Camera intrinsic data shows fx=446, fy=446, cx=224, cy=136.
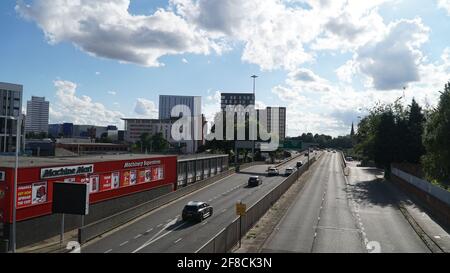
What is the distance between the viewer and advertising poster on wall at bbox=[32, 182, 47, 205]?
29344 mm

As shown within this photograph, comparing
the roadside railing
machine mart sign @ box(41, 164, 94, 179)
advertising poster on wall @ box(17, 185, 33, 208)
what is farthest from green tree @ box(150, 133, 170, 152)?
advertising poster on wall @ box(17, 185, 33, 208)

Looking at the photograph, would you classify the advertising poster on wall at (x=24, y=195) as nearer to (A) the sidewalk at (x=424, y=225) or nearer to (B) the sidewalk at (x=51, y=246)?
(B) the sidewalk at (x=51, y=246)

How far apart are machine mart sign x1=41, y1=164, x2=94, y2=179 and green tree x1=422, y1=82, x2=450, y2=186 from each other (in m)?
36.3

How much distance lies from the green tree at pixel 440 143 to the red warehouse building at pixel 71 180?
30424 millimetres

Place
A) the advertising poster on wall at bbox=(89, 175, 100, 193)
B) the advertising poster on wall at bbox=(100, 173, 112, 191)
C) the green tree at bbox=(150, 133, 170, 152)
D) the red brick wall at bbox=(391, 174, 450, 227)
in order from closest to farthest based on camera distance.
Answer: the advertising poster on wall at bbox=(89, 175, 100, 193)
the red brick wall at bbox=(391, 174, 450, 227)
the advertising poster on wall at bbox=(100, 173, 112, 191)
the green tree at bbox=(150, 133, 170, 152)

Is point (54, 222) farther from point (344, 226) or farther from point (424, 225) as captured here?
point (424, 225)

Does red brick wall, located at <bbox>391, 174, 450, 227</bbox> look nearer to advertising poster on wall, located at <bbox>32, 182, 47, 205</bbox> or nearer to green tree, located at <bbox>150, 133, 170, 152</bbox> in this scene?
advertising poster on wall, located at <bbox>32, 182, 47, 205</bbox>

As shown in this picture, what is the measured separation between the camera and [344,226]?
108 ft

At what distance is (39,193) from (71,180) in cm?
363

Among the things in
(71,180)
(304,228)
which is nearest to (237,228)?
(304,228)

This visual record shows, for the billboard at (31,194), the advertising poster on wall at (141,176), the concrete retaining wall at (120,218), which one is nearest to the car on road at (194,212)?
the concrete retaining wall at (120,218)

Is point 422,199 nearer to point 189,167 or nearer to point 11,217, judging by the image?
point 189,167
